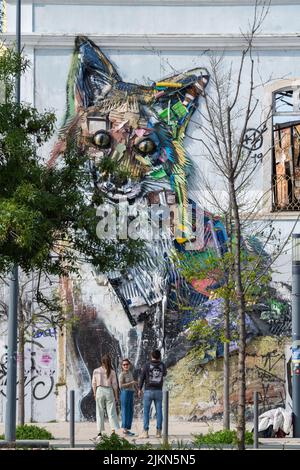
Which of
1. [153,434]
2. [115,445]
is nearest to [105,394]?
[153,434]

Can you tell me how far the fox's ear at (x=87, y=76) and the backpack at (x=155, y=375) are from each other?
23.4ft

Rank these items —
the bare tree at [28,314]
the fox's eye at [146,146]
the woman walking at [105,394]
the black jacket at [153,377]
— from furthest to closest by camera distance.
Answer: the fox's eye at [146,146]
the bare tree at [28,314]
the black jacket at [153,377]
the woman walking at [105,394]

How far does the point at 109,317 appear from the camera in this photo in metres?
27.1

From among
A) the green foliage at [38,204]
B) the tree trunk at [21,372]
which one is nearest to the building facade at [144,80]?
the tree trunk at [21,372]

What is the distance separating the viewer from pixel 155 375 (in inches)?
898

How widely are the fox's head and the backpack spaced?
17.8 feet

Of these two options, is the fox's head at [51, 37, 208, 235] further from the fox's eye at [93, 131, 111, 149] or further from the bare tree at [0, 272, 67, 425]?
the bare tree at [0, 272, 67, 425]

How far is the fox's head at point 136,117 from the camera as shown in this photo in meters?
27.3

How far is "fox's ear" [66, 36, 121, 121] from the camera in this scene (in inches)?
1076

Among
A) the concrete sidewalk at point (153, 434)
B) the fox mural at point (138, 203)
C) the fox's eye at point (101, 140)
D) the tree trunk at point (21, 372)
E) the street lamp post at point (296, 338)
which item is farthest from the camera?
the fox's eye at point (101, 140)

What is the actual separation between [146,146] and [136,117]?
2.38 ft

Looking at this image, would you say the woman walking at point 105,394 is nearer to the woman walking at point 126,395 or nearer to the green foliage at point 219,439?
the woman walking at point 126,395

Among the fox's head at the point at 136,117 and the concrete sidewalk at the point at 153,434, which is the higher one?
the fox's head at the point at 136,117
